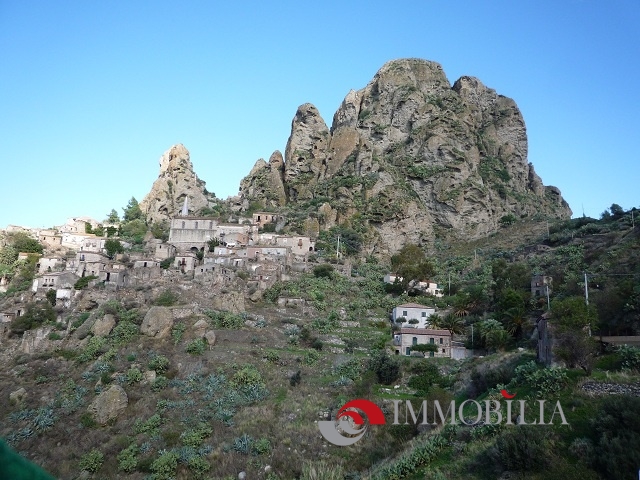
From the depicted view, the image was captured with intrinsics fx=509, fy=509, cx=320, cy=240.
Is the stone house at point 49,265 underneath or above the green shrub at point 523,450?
above

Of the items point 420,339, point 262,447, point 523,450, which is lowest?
point 262,447

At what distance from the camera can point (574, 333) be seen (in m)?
24.3

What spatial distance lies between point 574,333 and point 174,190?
8212 centimetres

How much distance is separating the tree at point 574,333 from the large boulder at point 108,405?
88.7 ft

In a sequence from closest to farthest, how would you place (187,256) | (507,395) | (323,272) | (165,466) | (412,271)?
(507,395), (165,466), (323,272), (412,271), (187,256)

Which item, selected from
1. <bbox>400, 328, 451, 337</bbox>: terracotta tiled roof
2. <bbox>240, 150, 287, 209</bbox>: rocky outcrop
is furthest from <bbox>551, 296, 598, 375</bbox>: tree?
<bbox>240, 150, 287, 209</bbox>: rocky outcrop

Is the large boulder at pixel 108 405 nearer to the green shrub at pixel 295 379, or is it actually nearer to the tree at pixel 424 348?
the green shrub at pixel 295 379

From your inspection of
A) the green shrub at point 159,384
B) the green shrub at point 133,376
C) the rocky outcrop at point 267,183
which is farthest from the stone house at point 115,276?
the rocky outcrop at point 267,183

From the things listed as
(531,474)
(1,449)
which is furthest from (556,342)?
(1,449)

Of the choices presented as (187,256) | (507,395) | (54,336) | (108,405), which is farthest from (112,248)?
(507,395)

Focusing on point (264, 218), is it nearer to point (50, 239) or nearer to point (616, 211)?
point (50, 239)

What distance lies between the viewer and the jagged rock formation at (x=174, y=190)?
93.4 metres

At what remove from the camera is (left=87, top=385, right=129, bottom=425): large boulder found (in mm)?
33375

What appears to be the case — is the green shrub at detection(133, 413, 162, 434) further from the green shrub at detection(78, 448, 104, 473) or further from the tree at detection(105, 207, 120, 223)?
the tree at detection(105, 207, 120, 223)
